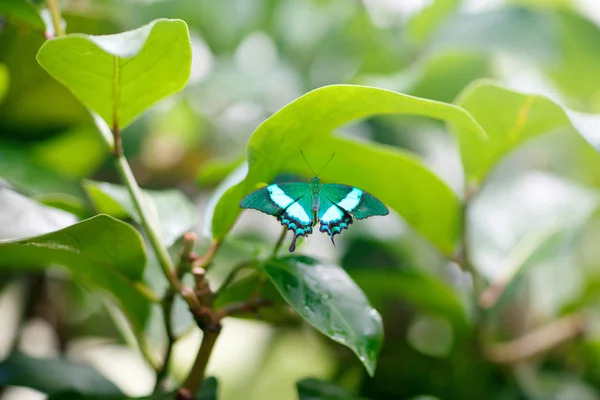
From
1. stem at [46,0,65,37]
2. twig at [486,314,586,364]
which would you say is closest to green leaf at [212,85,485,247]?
stem at [46,0,65,37]

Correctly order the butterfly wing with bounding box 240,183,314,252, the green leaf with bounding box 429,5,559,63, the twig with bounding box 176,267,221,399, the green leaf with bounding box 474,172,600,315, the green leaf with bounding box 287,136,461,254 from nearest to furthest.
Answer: the butterfly wing with bounding box 240,183,314,252 → the twig with bounding box 176,267,221,399 → the green leaf with bounding box 287,136,461,254 → the green leaf with bounding box 474,172,600,315 → the green leaf with bounding box 429,5,559,63

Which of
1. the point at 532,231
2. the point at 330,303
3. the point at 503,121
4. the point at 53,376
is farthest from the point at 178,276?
the point at 532,231

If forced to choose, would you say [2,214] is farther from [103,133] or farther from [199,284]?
[199,284]

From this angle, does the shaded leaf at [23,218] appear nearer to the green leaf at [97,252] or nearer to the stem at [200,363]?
the green leaf at [97,252]

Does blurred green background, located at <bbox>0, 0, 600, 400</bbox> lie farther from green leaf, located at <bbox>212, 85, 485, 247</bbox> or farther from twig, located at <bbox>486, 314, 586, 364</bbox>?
green leaf, located at <bbox>212, 85, 485, 247</bbox>

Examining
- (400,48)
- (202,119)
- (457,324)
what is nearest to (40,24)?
(457,324)

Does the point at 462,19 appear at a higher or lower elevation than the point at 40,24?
higher
